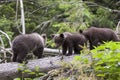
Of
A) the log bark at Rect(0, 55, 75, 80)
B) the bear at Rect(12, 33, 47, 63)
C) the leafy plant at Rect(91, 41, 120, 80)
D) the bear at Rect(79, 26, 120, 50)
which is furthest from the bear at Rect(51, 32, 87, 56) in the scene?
the leafy plant at Rect(91, 41, 120, 80)

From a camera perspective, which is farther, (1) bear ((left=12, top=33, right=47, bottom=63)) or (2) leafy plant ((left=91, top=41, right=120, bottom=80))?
(1) bear ((left=12, top=33, right=47, bottom=63))

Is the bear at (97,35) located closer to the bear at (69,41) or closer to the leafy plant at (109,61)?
the bear at (69,41)

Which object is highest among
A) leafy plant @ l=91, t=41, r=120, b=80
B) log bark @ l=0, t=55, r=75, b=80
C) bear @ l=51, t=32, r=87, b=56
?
leafy plant @ l=91, t=41, r=120, b=80

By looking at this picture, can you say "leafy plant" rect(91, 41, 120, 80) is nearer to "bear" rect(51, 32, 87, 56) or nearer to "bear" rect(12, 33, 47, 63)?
"bear" rect(12, 33, 47, 63)

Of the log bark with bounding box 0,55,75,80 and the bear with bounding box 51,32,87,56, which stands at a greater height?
the bear with bounding box 51,32,87,56

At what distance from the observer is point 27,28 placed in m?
17.0

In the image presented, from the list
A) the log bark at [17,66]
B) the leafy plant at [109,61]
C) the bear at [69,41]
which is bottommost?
the log bark at [17,66]

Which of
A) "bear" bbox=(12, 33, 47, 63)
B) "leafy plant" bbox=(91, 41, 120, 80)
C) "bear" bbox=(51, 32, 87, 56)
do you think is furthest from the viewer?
"bear" bbox=(51, 32, 87, 56)

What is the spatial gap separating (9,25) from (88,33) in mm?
7172

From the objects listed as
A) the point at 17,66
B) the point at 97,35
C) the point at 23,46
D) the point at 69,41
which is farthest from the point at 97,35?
the point at 17,66

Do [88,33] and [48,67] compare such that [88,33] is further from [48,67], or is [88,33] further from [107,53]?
[107,53]

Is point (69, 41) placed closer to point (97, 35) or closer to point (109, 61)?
point (97, 35)

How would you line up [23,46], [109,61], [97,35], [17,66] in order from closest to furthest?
1. [109,61]
2. [17,66]
3. [23,46]
4. [97,35]

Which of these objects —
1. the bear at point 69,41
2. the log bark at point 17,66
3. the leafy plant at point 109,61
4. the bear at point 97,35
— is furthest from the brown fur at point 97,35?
the leafy plant at point 109,61
